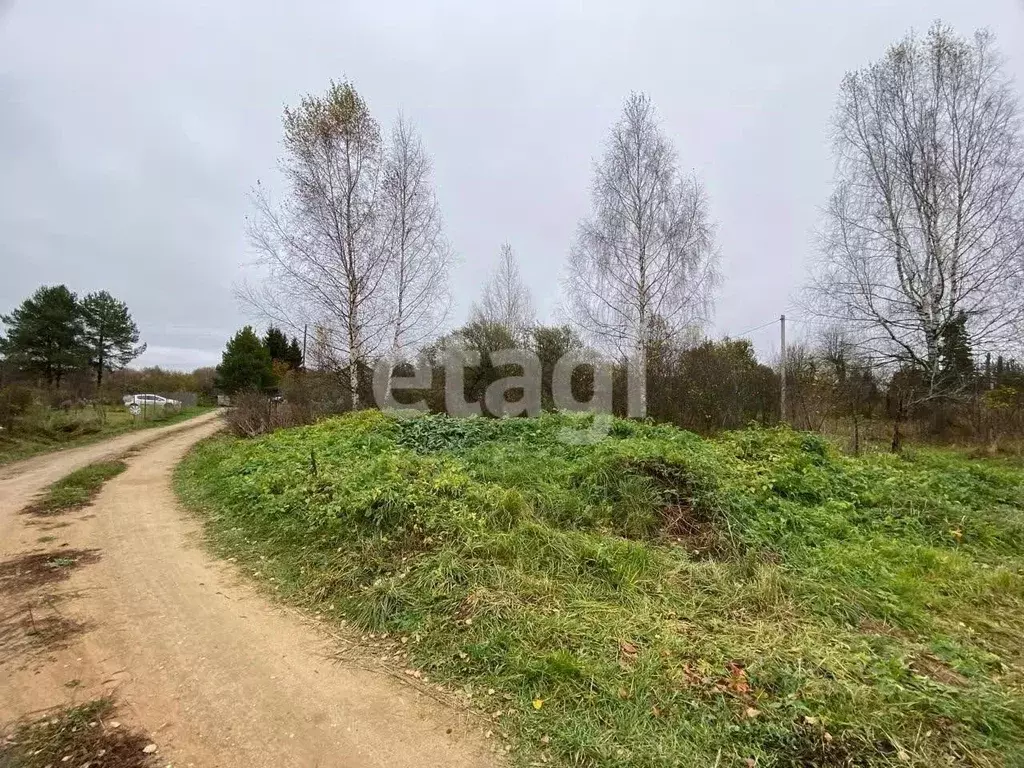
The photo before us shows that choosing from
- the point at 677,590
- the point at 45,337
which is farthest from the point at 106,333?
the point at 677,590

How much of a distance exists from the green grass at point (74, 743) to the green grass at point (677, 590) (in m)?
1.38

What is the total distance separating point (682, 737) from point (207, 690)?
99.8 inches

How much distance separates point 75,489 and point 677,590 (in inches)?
357

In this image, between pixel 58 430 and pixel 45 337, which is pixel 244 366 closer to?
pixel 45 337

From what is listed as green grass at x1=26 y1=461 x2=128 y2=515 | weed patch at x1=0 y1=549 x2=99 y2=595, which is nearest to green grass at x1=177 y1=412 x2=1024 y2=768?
weed patch at x1=0 y1=549 x2=99 y2=595

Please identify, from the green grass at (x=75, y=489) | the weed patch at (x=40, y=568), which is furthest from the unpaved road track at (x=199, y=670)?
the green grass at (x=75, y=489)

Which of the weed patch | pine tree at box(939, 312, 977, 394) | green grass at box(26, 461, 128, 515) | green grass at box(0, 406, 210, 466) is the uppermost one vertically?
pine tree at box(939, 312, 977, 394)

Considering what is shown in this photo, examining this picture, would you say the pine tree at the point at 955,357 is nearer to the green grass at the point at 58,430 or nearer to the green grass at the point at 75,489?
the green grass at the point at 75,489

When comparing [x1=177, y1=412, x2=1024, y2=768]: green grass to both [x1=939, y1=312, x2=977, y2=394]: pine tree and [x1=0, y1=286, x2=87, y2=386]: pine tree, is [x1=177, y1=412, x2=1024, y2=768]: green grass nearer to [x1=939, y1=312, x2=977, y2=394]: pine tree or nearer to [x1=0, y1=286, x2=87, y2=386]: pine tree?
[x1=939, y1=312, x2=977, y2=394]: pine tree

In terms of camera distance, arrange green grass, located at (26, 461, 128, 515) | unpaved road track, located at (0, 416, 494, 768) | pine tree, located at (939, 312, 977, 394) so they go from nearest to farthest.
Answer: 1. unpaved road track, located at (0, 416, 494, 768)
2. green grass, located at (26, 461, 128, 515)
3. pine tree, located at (939, 312, 977, 394)

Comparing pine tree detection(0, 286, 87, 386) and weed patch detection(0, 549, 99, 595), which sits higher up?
pine tree detection(0, 286, 87, 386)

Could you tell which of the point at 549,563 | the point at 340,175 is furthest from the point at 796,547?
the point at 340,175

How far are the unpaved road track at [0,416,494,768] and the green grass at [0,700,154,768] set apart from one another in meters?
0.09

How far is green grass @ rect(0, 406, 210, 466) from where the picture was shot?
11.5m
